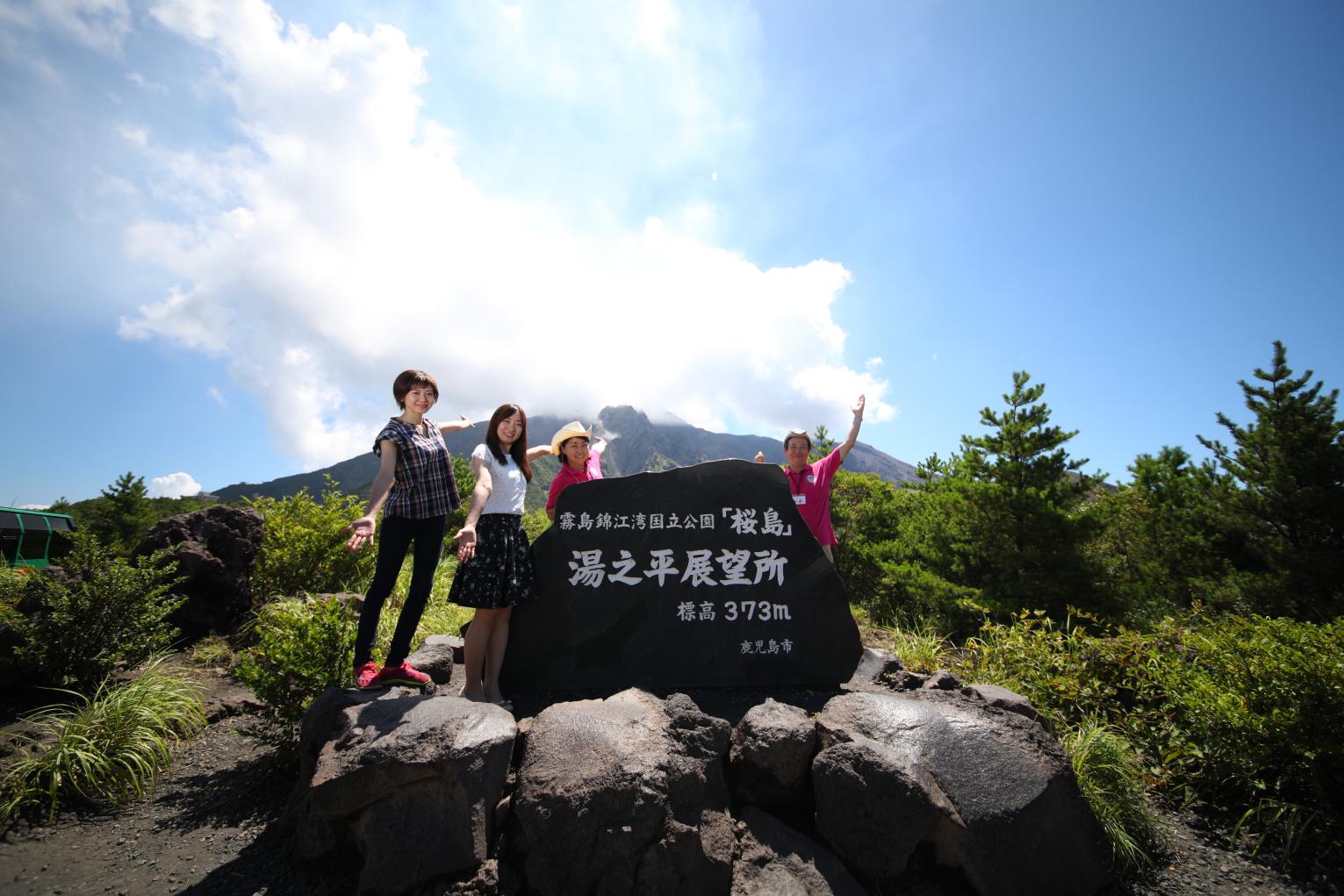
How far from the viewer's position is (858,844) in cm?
268

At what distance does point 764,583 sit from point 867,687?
45.0 inches

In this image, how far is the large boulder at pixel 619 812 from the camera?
2.37 m

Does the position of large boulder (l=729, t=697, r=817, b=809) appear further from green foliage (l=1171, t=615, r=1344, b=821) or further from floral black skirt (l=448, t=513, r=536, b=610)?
green foliage (l=1171, t=615, r=1344, b=821)

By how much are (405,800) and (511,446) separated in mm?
2138

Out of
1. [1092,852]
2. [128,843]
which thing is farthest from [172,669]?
[1092,852]

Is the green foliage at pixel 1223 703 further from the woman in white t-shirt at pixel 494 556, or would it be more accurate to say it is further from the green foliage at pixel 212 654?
the green foliage at pixel 212 654

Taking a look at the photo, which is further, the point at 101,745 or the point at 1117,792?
the point at 101,745

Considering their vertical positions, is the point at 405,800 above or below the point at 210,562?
below

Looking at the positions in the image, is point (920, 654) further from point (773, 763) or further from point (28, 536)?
point (28, 536)

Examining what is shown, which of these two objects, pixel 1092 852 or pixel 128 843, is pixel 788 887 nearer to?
pixel 1092 852

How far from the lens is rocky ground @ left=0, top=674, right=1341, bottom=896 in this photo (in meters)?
2.56

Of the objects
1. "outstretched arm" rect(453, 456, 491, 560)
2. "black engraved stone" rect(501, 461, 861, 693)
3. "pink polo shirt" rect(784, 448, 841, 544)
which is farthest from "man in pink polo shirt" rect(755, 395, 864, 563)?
"outstretched arm" rect(453, 456, 491, 560)

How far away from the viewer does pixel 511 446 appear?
3881 mm

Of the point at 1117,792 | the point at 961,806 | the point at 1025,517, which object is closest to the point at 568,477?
the point at 961,806
